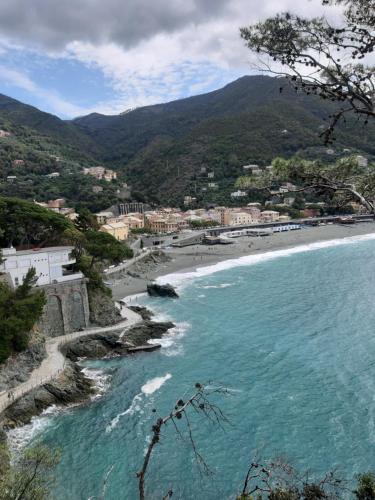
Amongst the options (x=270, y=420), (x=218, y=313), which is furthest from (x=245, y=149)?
(x=270, y=420)

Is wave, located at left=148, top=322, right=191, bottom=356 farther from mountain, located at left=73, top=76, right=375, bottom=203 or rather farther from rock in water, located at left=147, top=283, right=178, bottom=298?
mountain, located at left=73, top=76, right=375, bottom=203

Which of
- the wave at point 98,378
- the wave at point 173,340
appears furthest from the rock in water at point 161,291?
the wave at point 98,378

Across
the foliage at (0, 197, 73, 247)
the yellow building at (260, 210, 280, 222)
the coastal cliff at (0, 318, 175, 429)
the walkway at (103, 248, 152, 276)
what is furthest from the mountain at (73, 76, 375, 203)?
the coastal cliff at (0, 318, 175, 429)

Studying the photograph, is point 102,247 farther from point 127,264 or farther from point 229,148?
point 229,148

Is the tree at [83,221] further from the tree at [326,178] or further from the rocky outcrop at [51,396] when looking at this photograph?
the tree at [326,178]

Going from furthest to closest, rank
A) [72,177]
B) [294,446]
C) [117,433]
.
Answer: [72,177], [117,433], [294,446]

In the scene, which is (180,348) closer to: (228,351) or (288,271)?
(228,351)

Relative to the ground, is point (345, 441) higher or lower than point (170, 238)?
lower
